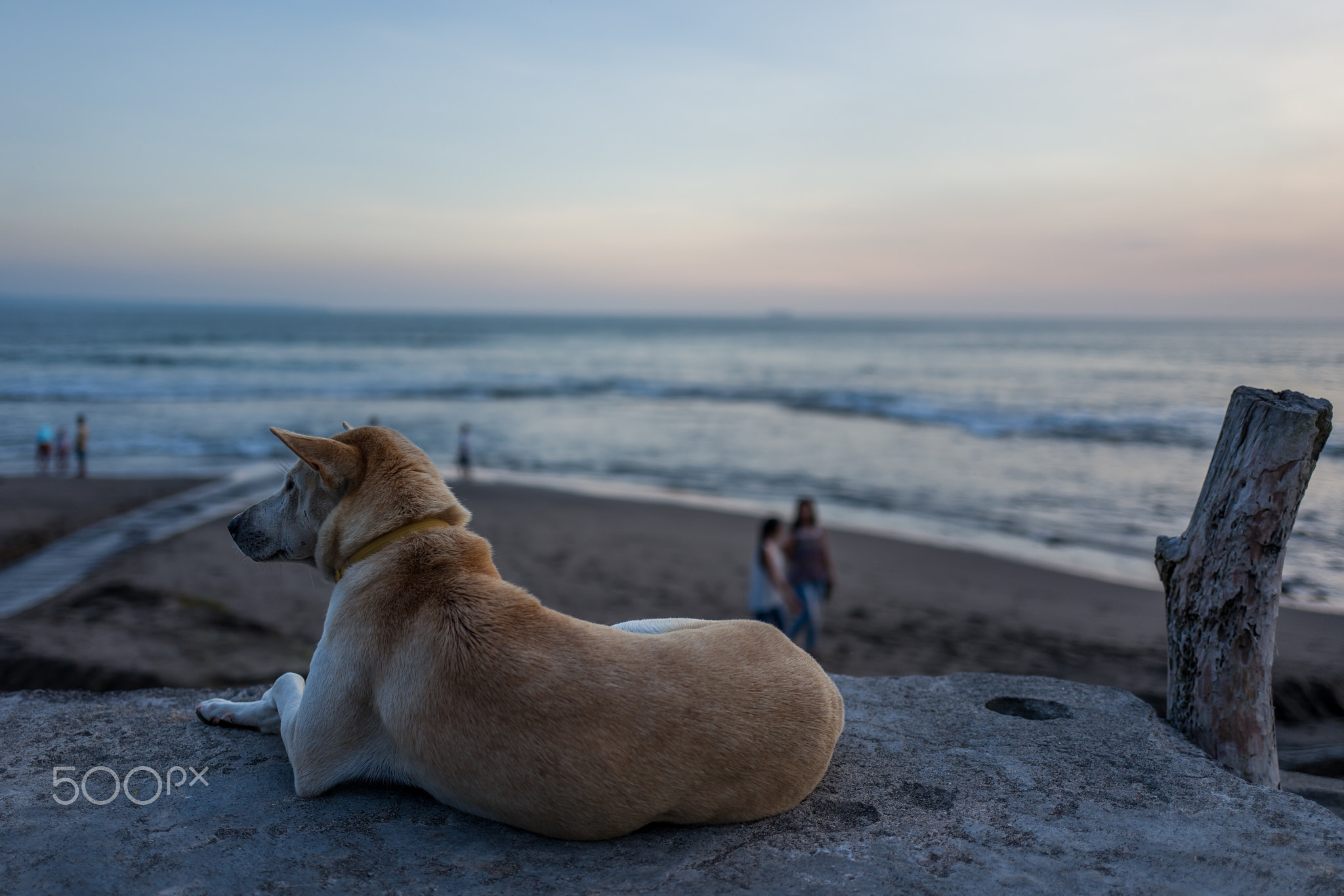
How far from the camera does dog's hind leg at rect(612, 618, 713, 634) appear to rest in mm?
3658

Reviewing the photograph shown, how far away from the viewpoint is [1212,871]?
115 inches

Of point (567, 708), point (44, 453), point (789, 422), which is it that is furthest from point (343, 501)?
point (789, 422)

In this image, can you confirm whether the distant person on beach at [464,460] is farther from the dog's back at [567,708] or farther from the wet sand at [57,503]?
the dog's back at [567,708]

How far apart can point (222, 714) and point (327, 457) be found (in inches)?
73.4

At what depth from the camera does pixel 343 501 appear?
339 cm

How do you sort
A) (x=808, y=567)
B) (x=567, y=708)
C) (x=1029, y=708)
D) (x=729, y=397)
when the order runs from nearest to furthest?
(x=567, y=708) < (x=1029, y=708) < (x=808, y=567) < (x=729, y=397)

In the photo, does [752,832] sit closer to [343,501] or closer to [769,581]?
[343,501]

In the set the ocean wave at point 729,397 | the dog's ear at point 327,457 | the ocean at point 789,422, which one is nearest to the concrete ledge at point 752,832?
the dog's ear at point 327,457

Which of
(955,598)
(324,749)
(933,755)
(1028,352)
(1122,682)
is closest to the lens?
(324,749)

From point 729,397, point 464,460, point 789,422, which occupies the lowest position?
point 464,460

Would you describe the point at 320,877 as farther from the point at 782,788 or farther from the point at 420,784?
the point at 782,788

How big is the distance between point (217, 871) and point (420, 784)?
0.73 meters

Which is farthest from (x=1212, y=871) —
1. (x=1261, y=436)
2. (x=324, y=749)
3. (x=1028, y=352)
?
(x=1028, y=352)

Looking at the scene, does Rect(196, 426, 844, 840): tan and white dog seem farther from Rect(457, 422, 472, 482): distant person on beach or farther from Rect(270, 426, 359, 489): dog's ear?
Rect(457, 422, 472, 482): distant person on beach
